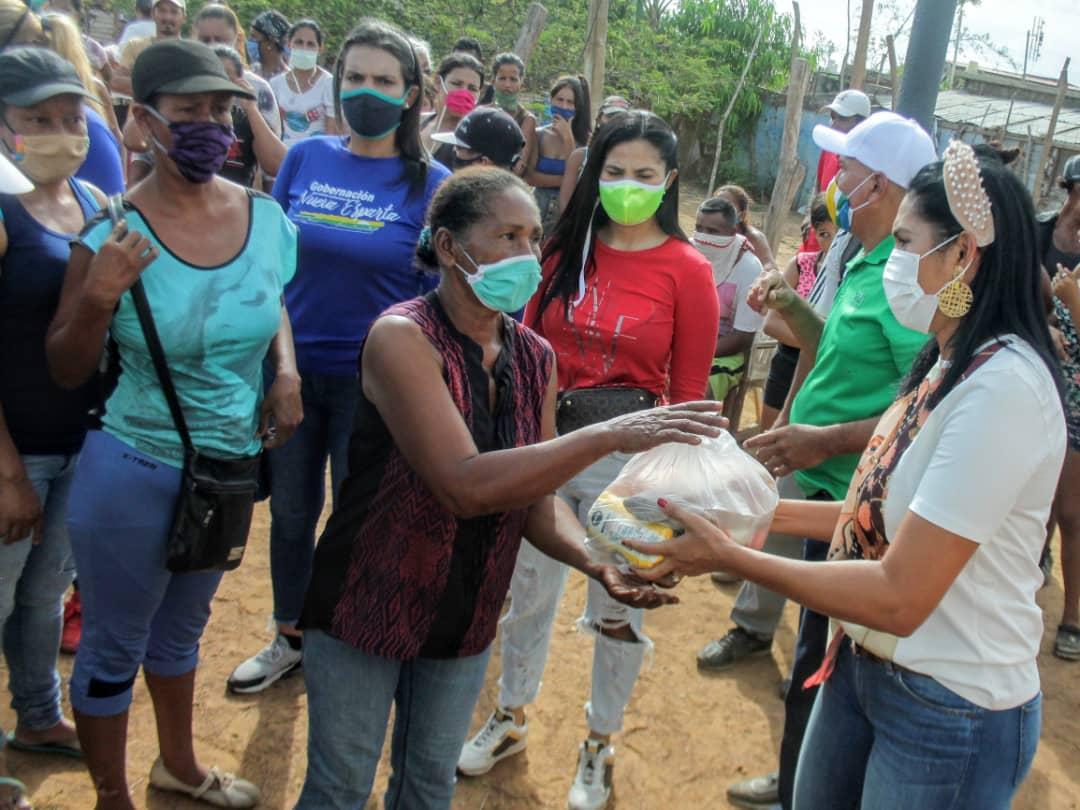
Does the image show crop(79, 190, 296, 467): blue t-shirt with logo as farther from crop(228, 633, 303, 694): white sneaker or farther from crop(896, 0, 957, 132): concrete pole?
crop(896, 0, 957, 132): concrete pole

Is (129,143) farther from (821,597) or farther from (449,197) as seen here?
(821,597)

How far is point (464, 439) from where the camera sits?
1966 mm

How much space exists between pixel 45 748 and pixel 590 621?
1988 millimetres

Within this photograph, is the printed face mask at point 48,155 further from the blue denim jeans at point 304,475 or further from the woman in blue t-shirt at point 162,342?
the blue denim jeans at point 304,475

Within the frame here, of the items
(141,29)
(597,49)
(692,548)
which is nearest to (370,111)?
(692,548)

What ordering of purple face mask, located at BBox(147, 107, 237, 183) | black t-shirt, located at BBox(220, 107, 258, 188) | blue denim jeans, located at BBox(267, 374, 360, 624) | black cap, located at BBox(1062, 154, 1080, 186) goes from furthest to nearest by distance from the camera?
black t-shirt, located at BBox(220, 107, 258, 188) → black cap, located at BBox(1062, 154, 1080, 186) → blue denim jeans, located at BBox(267, 374, 360, 624) → purple face mask, located at BBox(147, 107, 237, 183)

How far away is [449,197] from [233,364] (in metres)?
0.82

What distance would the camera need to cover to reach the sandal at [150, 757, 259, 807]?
9.87 ft

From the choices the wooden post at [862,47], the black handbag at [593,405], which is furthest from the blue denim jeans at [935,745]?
the wooden post at [862,47]

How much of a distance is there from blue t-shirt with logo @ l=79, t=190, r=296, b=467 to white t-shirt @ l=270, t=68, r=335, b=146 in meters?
4.93

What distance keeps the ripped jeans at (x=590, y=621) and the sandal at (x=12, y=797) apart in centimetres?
161

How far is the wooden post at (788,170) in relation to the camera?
939 cm

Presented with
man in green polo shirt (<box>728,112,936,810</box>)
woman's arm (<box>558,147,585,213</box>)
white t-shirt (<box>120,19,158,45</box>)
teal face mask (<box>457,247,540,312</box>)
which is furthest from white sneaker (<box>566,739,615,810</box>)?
white t-shirt (<box>120,19,158,45</box>)

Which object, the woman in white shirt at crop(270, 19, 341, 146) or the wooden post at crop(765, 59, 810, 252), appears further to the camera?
the wooden post at crop(765, 59, 810, 252)
